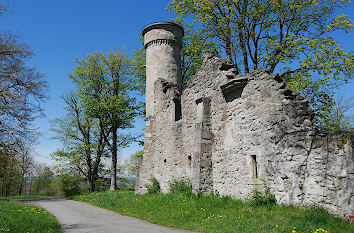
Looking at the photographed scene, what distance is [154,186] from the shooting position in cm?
1516

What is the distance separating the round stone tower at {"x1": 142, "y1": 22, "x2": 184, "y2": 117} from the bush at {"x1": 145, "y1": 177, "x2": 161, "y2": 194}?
17.4ft

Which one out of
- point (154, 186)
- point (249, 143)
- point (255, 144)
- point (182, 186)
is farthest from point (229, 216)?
point (154, 186)

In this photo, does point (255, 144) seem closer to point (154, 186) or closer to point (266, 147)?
point (266, 147)

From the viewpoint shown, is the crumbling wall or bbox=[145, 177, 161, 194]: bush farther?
bbox=[145, 177, 161, 194]: bush

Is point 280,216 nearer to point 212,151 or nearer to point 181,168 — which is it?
point 212,151

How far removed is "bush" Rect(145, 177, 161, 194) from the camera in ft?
49.1

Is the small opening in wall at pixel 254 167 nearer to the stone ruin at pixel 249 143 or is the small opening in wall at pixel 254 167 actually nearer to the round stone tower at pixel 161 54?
the stone ruin at pixel 249 143

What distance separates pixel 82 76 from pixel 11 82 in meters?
15.8

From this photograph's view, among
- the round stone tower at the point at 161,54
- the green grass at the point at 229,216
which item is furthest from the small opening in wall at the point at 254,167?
the round stone tower at the point at 161,54

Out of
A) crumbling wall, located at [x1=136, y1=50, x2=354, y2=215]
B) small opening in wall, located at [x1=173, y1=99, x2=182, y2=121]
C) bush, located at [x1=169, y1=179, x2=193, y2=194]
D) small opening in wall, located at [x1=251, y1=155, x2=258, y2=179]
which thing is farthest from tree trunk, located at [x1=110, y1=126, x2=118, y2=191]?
small opening in wall, located at [x1=251, y1=155, x2=258, y2=179]

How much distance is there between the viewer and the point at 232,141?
33.3ft

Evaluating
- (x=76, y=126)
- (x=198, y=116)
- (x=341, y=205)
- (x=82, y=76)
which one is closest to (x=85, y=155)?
(x=76, y=126)

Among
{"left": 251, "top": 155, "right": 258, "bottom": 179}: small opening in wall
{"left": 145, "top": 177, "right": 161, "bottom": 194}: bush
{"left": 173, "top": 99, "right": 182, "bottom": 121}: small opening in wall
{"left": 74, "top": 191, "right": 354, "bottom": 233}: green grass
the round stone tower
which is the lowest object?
{"left": 74, "top": 191, "right": 354, "bottom": 233}: green grass

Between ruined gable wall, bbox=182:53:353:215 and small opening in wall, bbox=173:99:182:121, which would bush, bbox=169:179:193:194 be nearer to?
ruined gable wall, bbox=182:53:353:215
